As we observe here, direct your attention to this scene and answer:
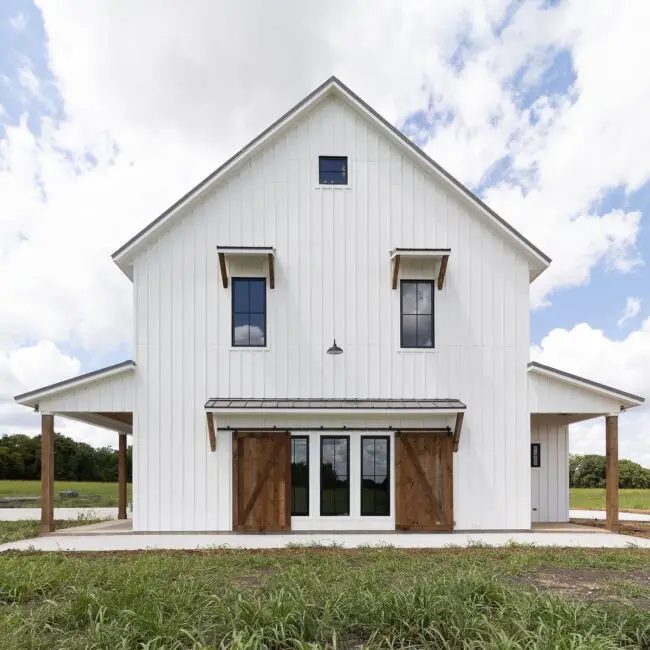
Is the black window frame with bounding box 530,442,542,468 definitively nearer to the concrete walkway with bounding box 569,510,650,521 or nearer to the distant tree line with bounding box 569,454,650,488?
the concrete walkway with bounding box 569,510,650,521

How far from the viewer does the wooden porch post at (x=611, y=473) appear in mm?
12930

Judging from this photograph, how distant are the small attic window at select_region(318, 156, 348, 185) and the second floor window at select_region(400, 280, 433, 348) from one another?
2.98 m

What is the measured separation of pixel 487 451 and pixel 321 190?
7.35 metres

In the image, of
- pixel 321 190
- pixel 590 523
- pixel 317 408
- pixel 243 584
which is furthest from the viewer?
pixel 590 523

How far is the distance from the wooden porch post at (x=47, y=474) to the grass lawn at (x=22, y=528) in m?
0.37

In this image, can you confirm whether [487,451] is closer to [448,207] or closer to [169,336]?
[448,207]

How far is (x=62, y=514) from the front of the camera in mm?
17750

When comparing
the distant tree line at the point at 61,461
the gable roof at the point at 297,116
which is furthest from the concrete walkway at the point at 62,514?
the distant tree line at the point at 61,461

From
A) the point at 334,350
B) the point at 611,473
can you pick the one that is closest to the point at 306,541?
the point at 334,350

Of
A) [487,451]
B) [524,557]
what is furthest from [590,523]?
[524,557]

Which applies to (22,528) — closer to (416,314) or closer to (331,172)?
(416,314)

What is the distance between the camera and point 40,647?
15.8ft

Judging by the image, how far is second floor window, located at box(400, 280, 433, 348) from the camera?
43.8 feet

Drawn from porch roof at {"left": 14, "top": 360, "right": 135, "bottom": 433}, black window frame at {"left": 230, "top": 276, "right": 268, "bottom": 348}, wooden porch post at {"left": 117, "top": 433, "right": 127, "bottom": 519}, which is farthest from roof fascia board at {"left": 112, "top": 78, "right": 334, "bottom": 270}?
wooden porch post at {"left": 117, "top": 433, "right": 127, "bottom": 519}
